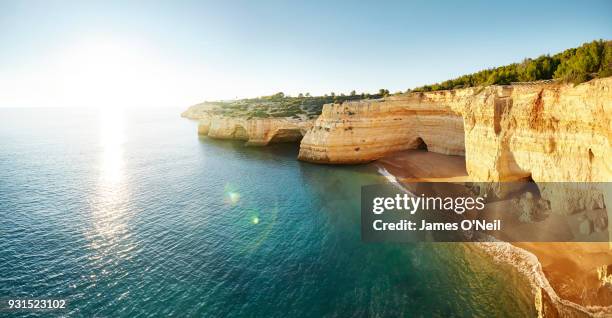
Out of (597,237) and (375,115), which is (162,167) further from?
(597,237)

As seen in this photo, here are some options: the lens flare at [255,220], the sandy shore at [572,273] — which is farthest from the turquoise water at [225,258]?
the sandy shore at [572,273]

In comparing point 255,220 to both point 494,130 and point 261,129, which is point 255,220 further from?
point 261,129

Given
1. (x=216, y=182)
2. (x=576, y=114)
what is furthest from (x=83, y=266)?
(x=576, y=114)

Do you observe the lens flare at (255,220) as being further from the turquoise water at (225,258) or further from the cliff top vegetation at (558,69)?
the cliff top vegetation at (558,69)

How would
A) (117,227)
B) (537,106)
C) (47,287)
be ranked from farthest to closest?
1. (117,227)
2. (537,106)
3. (47,287)

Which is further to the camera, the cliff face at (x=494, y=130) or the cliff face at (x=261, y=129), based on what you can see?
the cliff face at (x=261, y=129)
